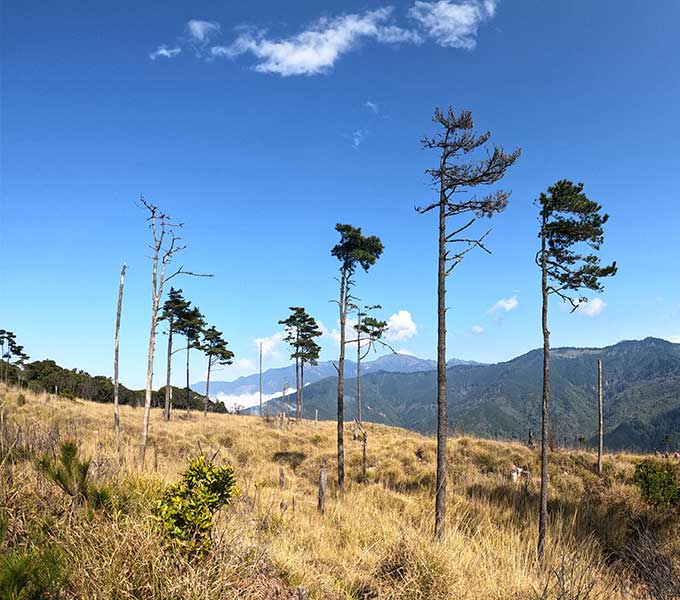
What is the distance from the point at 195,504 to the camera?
4270mm

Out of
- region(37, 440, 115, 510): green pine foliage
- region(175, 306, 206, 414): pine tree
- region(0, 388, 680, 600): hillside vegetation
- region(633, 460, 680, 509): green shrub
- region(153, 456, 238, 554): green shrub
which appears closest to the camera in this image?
region(0, 388, 680, 600): hillside vegetation

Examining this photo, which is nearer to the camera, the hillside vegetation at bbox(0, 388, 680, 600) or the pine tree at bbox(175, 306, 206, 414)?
the hillside vegetation at bbox(0, 388, 680, 600)

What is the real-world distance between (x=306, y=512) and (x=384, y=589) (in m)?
5.86

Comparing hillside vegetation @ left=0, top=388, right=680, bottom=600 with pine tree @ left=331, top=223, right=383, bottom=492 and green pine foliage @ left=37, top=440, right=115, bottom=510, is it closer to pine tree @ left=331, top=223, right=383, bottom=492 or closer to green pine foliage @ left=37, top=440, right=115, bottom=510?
green pine foliage @ left=37, top=440, right=115, bottom=510

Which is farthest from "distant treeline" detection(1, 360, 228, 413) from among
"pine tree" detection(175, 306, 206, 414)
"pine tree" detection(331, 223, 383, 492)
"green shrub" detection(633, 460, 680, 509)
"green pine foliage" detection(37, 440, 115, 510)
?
"green pine foliage" detection(37, 440, 115, 510)

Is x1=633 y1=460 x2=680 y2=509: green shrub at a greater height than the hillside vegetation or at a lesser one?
lesser

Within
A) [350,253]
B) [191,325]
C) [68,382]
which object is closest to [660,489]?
[350,253]

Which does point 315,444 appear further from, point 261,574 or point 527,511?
point 261,574

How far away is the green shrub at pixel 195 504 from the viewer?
4.10 meters

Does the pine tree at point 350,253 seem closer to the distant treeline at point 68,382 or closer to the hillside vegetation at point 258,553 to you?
the hillside vegetation at point 258,553

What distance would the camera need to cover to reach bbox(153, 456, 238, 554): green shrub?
410 cm

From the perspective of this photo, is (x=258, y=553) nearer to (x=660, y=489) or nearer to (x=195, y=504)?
(x=195, y=504)

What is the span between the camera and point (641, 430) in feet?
623

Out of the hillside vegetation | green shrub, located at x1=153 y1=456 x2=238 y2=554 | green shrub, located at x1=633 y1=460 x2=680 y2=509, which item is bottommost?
green shrub, located at x1=633 y1=460 x2=680 y2=509
